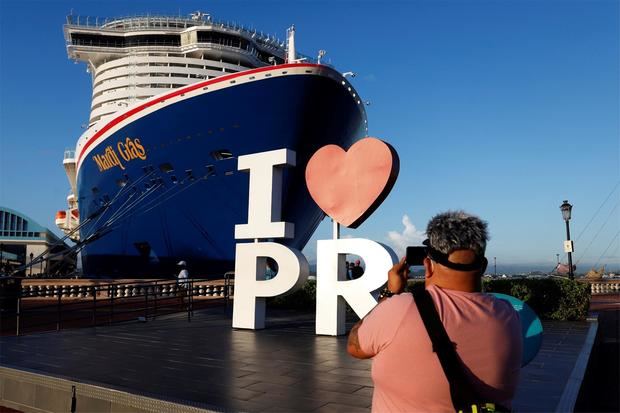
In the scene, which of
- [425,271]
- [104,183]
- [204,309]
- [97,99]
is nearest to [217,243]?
[204,309]

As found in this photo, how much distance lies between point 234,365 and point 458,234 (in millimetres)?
4892

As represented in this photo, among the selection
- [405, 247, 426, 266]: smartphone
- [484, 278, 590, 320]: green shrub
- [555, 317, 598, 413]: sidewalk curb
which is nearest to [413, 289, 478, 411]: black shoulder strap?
[405, 247, 426, 266]: smartphone

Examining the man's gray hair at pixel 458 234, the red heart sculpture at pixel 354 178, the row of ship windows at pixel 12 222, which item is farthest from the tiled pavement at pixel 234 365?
the row of ship windows at pixel 12 222

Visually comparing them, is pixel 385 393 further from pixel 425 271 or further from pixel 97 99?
pixel 97 99

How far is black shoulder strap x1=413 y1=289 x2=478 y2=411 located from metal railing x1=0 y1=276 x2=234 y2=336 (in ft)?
27.2

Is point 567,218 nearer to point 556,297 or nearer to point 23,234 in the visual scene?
point 556,297

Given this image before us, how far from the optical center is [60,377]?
562cm

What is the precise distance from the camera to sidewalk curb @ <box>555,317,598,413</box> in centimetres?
461

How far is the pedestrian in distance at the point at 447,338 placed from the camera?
2.10m

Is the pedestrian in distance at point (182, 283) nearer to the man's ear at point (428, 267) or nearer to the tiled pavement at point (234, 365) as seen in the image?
the tiled pavement at point (234, 365)

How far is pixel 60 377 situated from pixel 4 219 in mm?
77189

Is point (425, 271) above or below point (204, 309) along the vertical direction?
above

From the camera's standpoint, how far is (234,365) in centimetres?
655

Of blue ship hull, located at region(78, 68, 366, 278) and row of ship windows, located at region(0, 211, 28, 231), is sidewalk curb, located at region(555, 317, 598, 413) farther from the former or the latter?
row of ship windows, located at region(0, 211, 28, 231)
